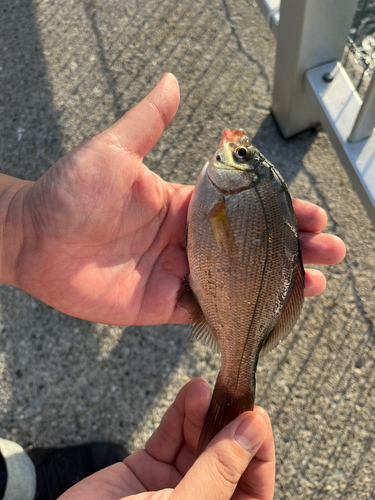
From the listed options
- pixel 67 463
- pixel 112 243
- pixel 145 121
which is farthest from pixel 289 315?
pixel 67 463

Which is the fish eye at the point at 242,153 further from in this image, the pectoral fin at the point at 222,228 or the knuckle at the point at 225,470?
the knuckle at the point at 225,470

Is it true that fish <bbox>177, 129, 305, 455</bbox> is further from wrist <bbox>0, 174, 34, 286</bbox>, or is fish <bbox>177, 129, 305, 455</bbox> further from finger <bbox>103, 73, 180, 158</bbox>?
wrist <bbox>0, 174, 34, 286</bbox>

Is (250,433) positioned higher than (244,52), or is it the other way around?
(244,52)

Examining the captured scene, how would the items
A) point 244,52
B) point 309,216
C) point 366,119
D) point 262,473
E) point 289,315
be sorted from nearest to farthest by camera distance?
point 262,473
point 289,315
point 309,216
point 366,119
point 244,52

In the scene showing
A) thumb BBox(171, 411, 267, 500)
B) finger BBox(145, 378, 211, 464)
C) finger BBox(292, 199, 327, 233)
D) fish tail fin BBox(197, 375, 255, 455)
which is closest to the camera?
thumb BBox(171, 411, 267, 500)

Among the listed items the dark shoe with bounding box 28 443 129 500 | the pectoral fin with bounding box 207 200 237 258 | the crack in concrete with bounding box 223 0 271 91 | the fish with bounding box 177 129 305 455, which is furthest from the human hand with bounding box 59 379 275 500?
the crack in concrete with bounding box 223 0 271 91

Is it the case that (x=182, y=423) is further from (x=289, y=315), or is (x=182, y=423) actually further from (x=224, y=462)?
(x=289, y=315)

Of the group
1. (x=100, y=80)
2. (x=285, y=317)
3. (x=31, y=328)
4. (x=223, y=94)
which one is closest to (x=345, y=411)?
(x=285, y=317)
